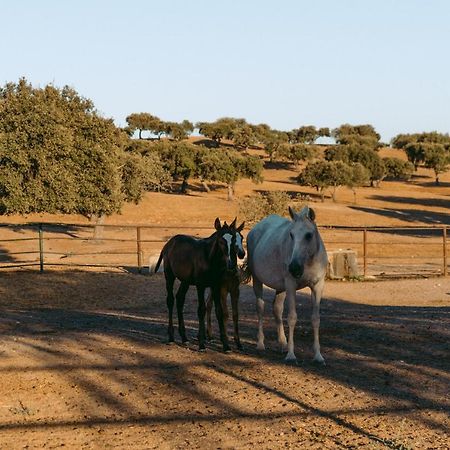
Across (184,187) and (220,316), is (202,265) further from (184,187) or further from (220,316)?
(184,187)

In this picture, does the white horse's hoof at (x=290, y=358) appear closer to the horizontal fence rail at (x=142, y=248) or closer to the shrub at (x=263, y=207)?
the horizontal fence rail at (x=142, y=248)

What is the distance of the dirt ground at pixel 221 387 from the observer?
6.60m

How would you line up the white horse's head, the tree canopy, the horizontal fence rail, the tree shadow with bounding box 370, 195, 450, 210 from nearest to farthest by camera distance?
the white horse's head
the horizontal fence rail
the tree canopy
the tree shadow with bounding box 370, 195, 450, 210

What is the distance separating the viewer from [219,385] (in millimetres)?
8133

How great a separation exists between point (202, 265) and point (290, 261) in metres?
1.62

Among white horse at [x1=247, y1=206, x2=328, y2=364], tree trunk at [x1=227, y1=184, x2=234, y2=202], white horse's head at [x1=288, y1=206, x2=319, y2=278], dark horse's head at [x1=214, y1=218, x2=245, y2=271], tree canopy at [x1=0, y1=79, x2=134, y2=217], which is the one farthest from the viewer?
tree trunk at [x1=227, y1=184, x2=234, y2=202]

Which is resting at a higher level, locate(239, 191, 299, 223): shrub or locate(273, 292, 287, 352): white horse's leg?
locate(239, 191, 299, 223): shrub

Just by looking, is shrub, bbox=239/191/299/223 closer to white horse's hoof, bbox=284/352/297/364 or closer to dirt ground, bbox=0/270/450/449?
dirt ground, bbox=0/270/450/449

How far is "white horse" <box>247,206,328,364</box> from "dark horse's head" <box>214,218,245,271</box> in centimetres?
62

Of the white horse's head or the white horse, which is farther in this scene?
the white horse

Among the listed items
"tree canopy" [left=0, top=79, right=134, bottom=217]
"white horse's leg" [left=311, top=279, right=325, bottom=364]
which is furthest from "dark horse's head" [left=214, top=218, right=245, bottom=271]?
"tree canopy" [left=0, top=79, right=134, bottom=217]

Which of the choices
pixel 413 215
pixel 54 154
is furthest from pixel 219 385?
pixel 413 215

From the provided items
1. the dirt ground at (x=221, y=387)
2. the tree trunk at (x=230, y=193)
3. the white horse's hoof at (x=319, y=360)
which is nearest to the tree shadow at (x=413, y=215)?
the tree trunk at (x=230, y=193)

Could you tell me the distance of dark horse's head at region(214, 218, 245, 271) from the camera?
949 cm
